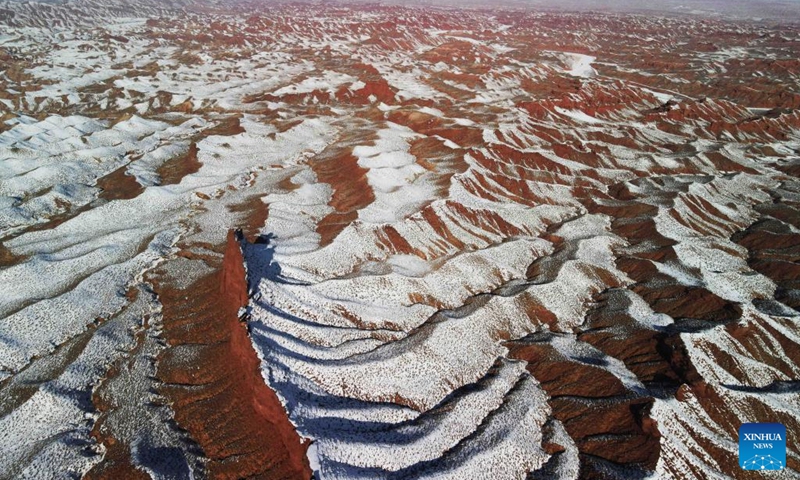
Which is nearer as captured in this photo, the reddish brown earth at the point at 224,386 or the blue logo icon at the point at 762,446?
the reddish brown earth at the point at 224,386

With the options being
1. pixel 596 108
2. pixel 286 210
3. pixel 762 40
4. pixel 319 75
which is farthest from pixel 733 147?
pixel 762 40

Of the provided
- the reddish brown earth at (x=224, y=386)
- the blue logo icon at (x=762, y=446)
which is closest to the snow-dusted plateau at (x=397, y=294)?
the reddish brown earth at (x=224, y=386)

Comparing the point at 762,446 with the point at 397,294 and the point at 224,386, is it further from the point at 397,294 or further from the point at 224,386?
the point at 224,386

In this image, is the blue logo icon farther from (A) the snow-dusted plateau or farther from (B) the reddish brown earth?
(B) the reddish brown earth

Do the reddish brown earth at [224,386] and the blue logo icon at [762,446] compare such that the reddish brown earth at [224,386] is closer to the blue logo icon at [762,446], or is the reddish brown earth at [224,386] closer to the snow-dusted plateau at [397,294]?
the snow-dusted plateau at [397,294]

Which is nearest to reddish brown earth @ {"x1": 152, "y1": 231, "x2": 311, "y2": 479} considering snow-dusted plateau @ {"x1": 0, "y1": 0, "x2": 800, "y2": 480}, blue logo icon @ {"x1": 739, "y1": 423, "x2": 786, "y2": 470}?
snow-dusted plateau @ {"x1": 0, "y1": 0, "x2": 800, "y2": 480}

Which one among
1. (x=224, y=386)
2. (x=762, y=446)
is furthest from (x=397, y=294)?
(x=762, y=446)
